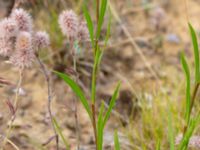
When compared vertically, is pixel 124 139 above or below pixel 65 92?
below

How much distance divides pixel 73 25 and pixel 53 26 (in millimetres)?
1117

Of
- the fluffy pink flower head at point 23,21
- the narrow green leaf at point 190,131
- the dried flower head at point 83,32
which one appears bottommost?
the narrow green leaf at point 190,131

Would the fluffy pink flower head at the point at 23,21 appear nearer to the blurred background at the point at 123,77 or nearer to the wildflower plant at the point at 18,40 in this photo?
the wildflower plant at the point at 18,40

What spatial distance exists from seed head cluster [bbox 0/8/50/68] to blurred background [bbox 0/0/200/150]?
239 millimetres

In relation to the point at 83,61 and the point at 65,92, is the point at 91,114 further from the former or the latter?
the point at 83,61

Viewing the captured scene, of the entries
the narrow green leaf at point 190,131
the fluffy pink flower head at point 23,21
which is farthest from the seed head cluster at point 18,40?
the narrow green leaf at point 190,131

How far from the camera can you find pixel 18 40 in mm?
1425

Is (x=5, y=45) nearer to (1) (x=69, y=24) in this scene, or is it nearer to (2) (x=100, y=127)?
(1) (x=69, y=24)

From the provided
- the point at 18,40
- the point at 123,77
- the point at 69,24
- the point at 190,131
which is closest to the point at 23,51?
the point at 18,40

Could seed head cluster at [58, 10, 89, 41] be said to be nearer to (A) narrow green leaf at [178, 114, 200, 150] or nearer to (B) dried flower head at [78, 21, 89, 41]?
(B) dried flower head at [78, 21, 89, 41]

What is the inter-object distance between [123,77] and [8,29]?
4.50 feet

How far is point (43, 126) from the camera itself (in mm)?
2244

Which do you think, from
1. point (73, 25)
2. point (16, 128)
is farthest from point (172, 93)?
point (73, 25)

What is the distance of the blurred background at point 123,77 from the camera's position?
7.02 feet
